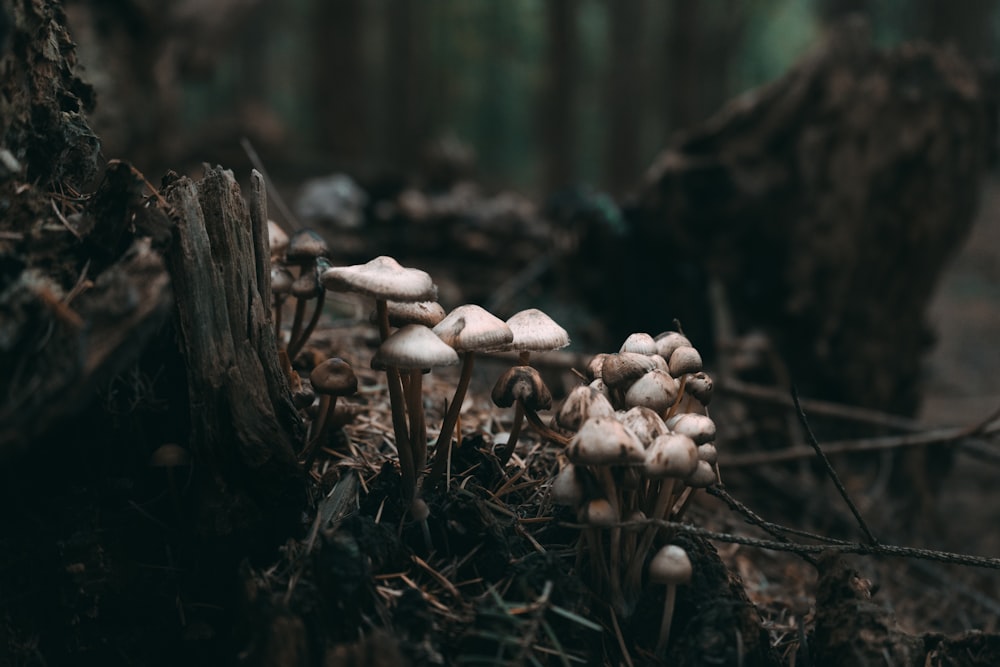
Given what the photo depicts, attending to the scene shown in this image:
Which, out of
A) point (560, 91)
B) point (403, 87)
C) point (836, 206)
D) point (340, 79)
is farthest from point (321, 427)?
point (403, 87)

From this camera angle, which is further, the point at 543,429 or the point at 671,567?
the point at 543,429

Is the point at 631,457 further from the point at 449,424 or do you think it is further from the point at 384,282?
the point at 384,282

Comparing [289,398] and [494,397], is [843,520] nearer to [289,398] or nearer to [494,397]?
[494,397]

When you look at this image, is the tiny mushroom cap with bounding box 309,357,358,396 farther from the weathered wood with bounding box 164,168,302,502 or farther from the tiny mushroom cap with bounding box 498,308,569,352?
the tiny mushroom cap with bounding box 498,308,569,352

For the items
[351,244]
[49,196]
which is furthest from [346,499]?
[351,244]

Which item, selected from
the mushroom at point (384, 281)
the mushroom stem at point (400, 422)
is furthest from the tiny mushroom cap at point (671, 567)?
the mushroom at point (384, 281)

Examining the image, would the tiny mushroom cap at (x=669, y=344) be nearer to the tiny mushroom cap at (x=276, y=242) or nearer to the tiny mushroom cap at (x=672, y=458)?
the tiny mushroom cap at (x=672, y=458)
